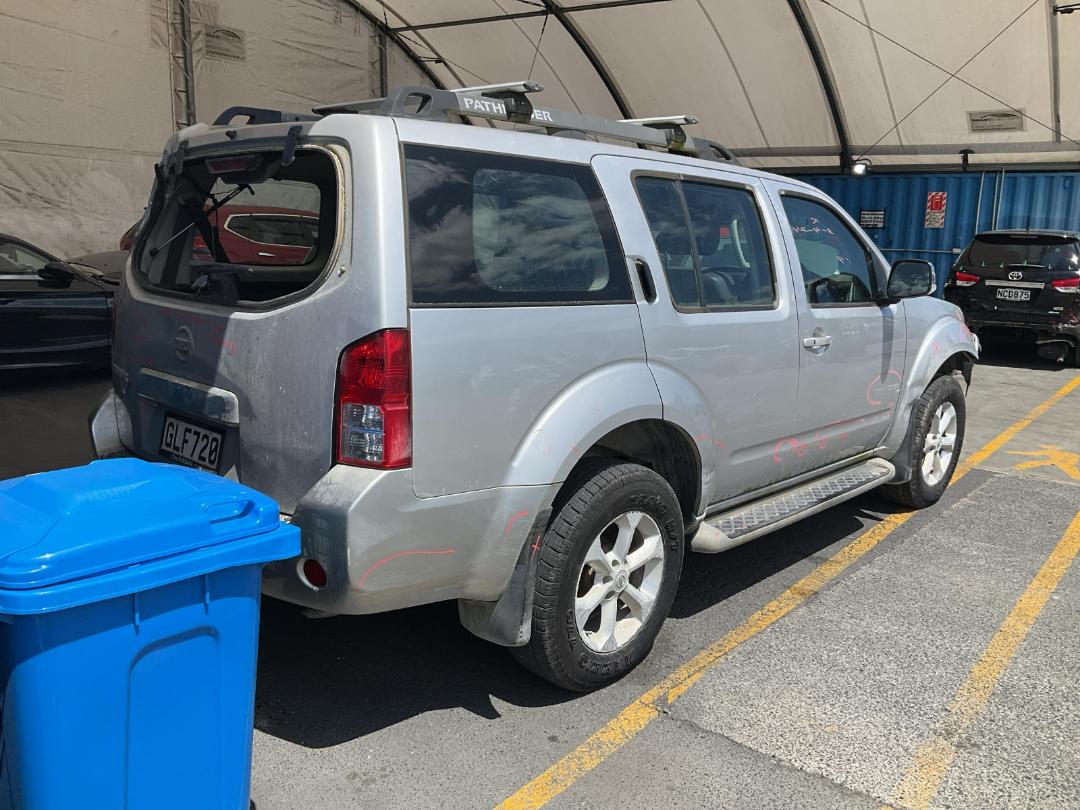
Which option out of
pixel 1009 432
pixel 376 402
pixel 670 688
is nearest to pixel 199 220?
pixel 376 402

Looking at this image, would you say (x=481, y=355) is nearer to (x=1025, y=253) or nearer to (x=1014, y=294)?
(x=1014, y=294)

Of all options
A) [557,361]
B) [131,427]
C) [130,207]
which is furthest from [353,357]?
[130,207]

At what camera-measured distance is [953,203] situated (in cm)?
1537

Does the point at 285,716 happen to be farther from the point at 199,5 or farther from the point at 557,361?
the point at 199,5

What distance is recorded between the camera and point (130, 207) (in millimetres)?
13703

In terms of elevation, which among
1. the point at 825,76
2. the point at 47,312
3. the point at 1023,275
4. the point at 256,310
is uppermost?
the point at 825,76

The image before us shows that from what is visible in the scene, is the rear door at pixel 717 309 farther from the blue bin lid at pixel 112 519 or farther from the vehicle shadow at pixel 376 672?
the blue bin lid at pixel 112 519

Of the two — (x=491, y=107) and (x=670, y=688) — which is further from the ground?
(x=491, y=107)

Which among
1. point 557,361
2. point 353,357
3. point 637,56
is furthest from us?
point 637,56

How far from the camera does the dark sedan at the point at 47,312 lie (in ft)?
19.9

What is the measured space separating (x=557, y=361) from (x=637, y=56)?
13.4 m

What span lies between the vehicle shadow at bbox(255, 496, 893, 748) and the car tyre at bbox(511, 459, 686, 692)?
220mm

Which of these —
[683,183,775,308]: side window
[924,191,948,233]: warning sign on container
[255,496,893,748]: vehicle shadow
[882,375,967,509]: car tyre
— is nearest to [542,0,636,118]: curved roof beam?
[924,191,948,233]: warning sign on container

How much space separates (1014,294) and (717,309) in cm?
914
